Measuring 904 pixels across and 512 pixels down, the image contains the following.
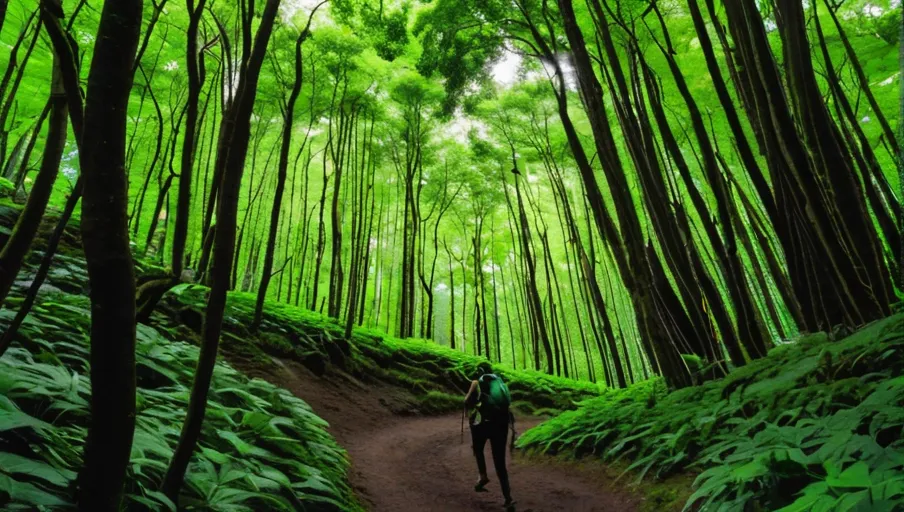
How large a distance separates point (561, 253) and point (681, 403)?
12.5 metres

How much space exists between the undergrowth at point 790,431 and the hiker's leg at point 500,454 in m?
0.97

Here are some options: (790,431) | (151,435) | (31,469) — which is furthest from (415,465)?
(31,469)

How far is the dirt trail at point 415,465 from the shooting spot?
3527mm

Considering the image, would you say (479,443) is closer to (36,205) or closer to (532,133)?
(36,205)

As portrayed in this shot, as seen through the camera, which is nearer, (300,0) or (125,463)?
(125,463)

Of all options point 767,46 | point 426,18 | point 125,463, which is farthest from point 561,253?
point 125,463

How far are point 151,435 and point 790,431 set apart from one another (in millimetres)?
2885

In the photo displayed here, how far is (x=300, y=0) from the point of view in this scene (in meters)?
7.32

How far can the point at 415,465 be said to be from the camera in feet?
15.7

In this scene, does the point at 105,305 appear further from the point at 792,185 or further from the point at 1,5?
the point at 792,185

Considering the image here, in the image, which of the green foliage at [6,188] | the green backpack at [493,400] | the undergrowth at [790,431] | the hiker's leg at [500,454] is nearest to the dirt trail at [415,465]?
the hiker's leg at [500,454]

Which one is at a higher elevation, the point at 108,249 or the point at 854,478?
the point at 108,249

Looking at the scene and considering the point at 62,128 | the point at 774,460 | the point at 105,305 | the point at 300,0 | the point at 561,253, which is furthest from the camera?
the point at 561,253

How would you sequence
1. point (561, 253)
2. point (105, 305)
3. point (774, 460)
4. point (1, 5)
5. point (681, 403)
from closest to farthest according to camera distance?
point (105, 305) → point (1, 5) → point (774, 460) → point (681, 403) → point (561, 253)
